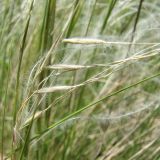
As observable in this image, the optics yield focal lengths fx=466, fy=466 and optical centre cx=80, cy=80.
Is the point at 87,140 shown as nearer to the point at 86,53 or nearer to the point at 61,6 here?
the point at 86,53

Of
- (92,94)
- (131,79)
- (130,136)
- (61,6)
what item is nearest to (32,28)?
(61,6)

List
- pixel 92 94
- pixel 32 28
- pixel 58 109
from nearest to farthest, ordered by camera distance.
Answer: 1. pixel 58 109
2. pixel 92 94
3. pixel 32 28

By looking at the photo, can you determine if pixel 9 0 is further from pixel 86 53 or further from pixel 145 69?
pixel 145 69

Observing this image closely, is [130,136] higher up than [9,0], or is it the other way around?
[9,0]

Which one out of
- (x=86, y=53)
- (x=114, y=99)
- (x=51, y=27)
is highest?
(x=51, y=27)

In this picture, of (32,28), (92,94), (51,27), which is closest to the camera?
(51,27)

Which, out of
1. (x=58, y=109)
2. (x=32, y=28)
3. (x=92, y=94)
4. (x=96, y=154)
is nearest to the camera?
(x=96, y=154)

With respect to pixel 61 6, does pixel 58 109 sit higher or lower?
lower

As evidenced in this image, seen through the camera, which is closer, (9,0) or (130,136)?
(130,136)

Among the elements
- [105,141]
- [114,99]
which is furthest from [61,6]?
[105,141]
